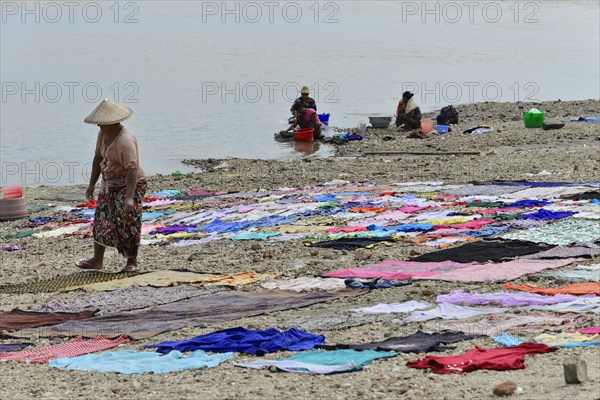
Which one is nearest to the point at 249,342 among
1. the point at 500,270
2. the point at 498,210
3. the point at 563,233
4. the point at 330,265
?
the point at 500,270

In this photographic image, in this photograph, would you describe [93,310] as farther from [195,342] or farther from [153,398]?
[153,398]

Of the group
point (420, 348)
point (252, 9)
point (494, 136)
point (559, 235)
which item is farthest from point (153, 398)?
point (252, 9)

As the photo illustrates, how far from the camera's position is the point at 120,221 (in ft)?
34.1

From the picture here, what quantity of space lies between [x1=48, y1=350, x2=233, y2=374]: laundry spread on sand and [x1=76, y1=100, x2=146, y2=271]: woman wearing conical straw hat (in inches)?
115

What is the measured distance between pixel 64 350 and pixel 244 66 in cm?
4085

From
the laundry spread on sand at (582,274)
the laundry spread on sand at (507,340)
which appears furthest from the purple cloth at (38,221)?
the laundry spread on sand at (507,340)

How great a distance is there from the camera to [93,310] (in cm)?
885

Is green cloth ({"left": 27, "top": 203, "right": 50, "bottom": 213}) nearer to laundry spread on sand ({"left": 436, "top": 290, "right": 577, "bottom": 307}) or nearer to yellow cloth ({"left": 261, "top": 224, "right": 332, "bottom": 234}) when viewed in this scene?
yellow cloth ({"left": 261, "top": 224, "right": 332, "bottom": 234})

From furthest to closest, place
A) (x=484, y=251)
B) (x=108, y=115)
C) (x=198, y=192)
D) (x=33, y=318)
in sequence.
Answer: (x=198, y=192) < (x=108, y=115) < (x=484, y=251) < (x=33, y=318)

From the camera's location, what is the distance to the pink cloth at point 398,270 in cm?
933

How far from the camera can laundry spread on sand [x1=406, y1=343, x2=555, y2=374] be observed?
655 centimetres

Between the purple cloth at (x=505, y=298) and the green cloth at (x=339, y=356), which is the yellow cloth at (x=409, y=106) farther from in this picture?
the green cloth at (x=339, y=356)

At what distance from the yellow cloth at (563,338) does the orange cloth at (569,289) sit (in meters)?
1.10

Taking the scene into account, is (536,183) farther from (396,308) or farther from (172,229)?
(396,308)
